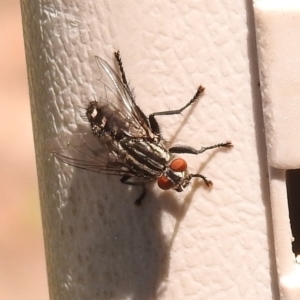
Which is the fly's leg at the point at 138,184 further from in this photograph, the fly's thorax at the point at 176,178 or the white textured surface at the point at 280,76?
the white textured surface at the point at 280,76

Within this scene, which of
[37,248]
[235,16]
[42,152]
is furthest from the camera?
[37,248]

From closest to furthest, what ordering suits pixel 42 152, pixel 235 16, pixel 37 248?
pixel 235 16, pixel 42 152, pixel 37 248

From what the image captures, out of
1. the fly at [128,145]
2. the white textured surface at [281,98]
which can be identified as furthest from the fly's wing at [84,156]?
the white textured surface at [281,98]

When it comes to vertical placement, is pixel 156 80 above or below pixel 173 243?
above

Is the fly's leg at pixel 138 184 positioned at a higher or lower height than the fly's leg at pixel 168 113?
lower

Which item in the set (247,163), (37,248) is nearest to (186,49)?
(247,163)

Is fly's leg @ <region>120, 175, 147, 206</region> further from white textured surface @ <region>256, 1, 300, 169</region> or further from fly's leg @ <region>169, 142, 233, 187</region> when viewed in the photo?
white textured surface @ <region>256, 1, 300, 169</region>

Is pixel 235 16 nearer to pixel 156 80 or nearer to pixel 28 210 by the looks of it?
pixel 156 80

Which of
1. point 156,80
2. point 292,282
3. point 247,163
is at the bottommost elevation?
point 292,282
